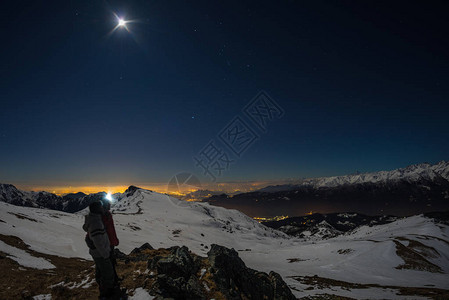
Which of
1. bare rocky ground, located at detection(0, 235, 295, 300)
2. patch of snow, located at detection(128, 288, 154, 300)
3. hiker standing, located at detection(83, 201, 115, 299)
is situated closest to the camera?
hiker standing, located at detection(83, 201, 115, 299)

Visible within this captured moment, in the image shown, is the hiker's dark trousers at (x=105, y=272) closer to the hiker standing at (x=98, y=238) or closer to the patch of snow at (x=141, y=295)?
the hiker standing at (x=98, y=238)

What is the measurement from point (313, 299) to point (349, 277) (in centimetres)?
5192

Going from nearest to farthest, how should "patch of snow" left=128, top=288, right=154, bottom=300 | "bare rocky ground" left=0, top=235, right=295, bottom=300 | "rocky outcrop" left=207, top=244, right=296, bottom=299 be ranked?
"patch of snow" left=128, top=288, right=154, bottom=300 < "bare rocky ground" left=0, top=235, right=295, bottom=300 < "rocky outcrop" left=207, top=244, right=296, bottom=299

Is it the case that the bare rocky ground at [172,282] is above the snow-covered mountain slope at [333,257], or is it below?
above

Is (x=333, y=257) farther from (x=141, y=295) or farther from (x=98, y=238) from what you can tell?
(x=98, y=238)

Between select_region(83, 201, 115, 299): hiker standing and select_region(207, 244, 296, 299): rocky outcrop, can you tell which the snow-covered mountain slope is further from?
select_region(83, 201, 115, 299): hiker standing

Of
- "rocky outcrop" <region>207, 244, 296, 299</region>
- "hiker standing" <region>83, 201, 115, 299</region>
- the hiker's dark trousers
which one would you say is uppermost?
"hiker standing" <region>83, 201, 115, 299</region>

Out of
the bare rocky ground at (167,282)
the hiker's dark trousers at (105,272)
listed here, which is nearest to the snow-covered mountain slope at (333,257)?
the bare rocky ground at (167,282)

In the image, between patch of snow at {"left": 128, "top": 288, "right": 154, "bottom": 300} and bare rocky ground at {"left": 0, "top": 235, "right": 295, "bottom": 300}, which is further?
bare rocky ground at {"left": 0, "top": 235, "right": 295, "bottom": 300}

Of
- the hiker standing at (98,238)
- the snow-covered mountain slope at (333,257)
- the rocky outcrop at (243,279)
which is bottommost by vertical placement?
the snow-covered mountain slope at (333,257)

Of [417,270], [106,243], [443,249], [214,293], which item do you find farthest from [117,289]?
[443,249]

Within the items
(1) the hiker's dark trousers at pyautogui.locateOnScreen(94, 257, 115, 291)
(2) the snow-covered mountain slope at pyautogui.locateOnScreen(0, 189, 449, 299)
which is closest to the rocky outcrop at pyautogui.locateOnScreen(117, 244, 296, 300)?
(1) the hiker's dark trousers at pyautogui.locateOnScreen(94, 257, 115, 291)

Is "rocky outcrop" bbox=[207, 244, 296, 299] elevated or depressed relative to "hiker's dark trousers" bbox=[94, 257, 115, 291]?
depressed

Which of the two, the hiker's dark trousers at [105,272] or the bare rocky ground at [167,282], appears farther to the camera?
the bare rocky ground at [167,282]
